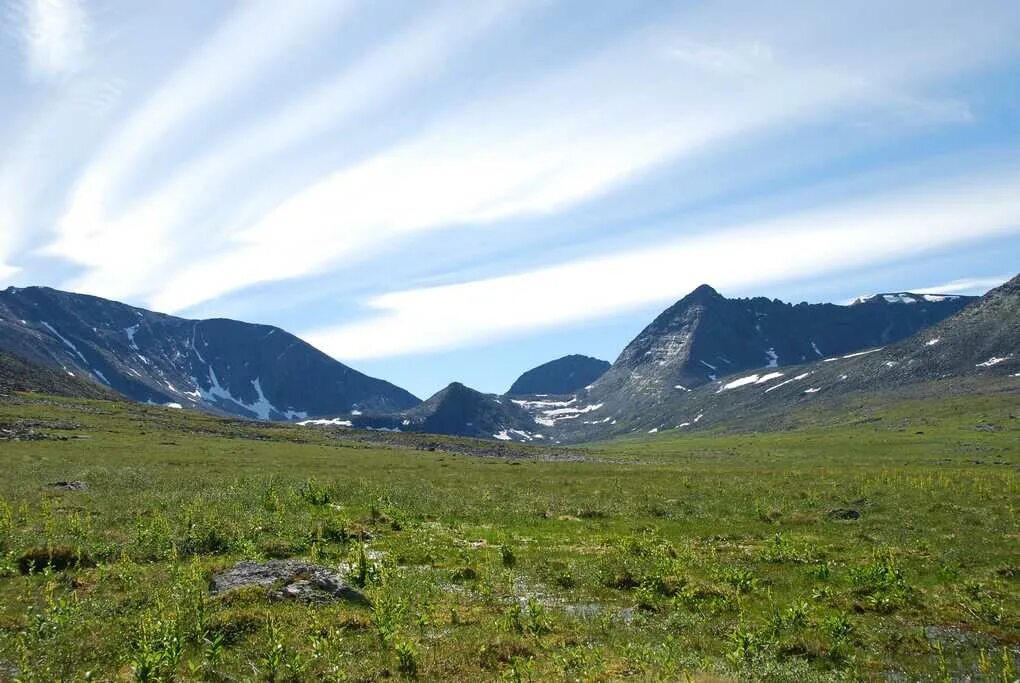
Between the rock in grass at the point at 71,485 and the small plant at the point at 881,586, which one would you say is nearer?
the small plant at the point at 881,586

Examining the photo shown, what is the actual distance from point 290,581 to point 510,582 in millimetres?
7009

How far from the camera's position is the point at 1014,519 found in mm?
31031

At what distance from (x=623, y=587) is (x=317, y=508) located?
20.7 meters

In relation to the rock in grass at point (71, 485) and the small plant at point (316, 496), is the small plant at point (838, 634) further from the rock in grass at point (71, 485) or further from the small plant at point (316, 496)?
the rock in grass at point (71, 485)

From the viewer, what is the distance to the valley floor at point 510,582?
1277 centimetres

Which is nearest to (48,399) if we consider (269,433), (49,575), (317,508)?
(269,433)

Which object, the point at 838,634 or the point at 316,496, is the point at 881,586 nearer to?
the point at 838,634

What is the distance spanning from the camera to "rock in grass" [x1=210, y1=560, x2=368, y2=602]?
53.4ft

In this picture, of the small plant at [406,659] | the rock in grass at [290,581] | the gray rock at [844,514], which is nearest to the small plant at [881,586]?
the gray rock at [844,514]

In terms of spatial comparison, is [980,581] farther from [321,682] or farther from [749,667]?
[321,682]

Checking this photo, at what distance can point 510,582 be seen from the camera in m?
19.7

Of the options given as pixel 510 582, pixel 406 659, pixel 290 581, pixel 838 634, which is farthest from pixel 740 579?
pixel 290 581

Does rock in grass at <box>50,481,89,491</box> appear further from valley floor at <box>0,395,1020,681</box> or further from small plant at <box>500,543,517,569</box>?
small plant at <box>500,543,517,569</box>

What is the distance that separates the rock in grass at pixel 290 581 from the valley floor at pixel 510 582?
32 centimetres
